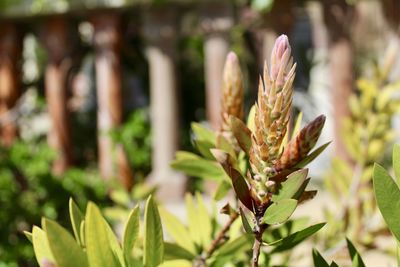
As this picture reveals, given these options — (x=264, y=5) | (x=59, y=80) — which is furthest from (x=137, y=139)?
(x=264, y=5)

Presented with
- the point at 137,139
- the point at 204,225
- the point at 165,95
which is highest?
the point at 204,225

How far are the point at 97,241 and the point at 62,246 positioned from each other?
19 millimetres

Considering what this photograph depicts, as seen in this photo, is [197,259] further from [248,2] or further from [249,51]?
[249,51]

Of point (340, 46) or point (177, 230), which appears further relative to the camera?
point (340, 46)

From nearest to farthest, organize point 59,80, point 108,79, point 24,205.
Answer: point 24,205
point 108,79
point 59,80

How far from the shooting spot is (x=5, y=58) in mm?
4879

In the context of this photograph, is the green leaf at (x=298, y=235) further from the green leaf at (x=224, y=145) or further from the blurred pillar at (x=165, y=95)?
the blurred pillar at (x=165, y=95)

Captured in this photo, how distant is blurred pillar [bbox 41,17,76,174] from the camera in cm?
465

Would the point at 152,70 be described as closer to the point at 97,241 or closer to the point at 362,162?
the point at 362,162

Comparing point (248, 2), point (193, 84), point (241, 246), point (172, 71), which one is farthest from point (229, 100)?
point (193, 84)

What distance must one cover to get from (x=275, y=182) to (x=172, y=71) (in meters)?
4.05

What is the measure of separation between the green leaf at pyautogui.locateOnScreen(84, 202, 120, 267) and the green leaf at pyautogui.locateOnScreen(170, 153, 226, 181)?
0.59 feet

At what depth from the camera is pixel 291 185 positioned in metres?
0.33

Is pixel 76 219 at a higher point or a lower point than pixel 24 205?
higher
